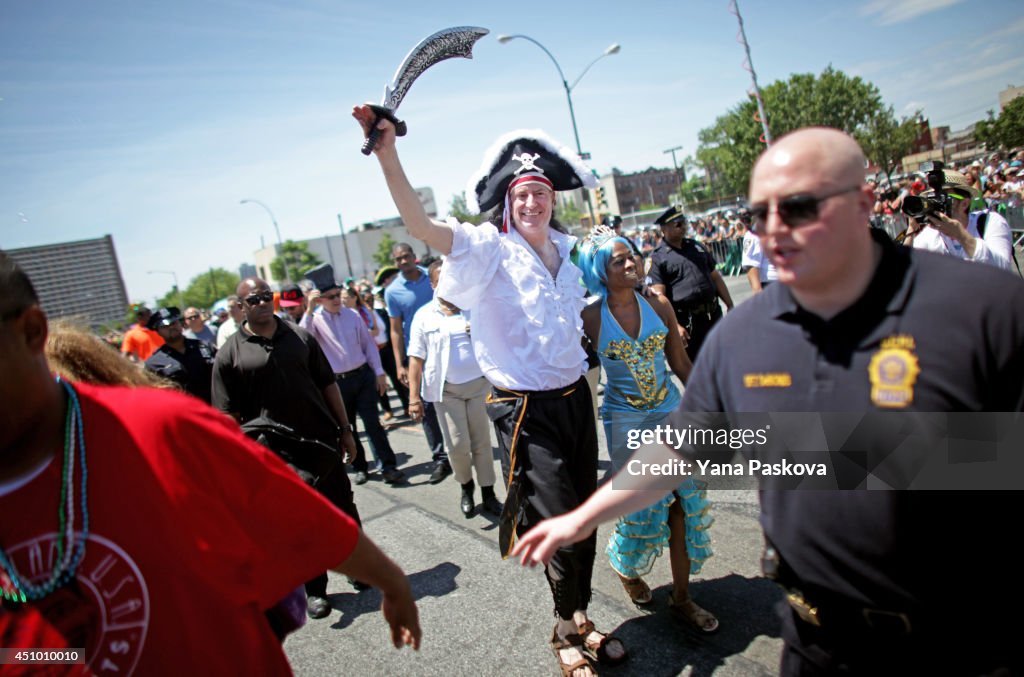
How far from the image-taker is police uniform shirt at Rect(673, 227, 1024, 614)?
50.5 inches

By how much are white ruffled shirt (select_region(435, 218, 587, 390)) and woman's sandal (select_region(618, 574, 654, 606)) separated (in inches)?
45.6

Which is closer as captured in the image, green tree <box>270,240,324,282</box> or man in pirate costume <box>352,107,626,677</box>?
Answer: man in pirate costume <box>352,107,626,677</box>

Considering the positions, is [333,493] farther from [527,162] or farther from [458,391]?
[527,162]

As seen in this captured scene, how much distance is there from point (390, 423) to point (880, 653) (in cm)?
818

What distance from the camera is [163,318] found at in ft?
20.5

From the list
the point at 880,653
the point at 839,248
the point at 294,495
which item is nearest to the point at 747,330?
the point at 839,248

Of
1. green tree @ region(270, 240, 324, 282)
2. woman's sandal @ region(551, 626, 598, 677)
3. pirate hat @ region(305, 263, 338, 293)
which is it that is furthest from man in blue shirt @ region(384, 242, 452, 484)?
green tree @ region(270, 240, 324, 282)

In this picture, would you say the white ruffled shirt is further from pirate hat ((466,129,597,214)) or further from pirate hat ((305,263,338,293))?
pirate hat ((305,263,338,293))

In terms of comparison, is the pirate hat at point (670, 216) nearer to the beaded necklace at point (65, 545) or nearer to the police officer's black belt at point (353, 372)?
the police officer's black belt at point (353, 372)

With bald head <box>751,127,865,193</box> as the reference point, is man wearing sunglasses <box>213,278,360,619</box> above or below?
below

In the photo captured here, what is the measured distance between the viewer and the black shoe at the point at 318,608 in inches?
156

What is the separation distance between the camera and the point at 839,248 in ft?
4.65

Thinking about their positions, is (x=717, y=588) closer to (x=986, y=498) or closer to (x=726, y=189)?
(x=986, y=498)

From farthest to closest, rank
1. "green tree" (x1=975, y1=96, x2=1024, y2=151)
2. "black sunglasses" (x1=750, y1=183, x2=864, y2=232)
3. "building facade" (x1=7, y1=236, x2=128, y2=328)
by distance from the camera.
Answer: "building facade" (x1=7, y1=236, x2=128, y2=328) < "green tree" (x1=975, y1=96, x2=1024, y2=151) < "black sunglasses" (x1=750, y1=183, x2=864, y2=232)
